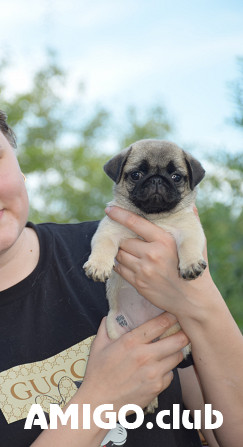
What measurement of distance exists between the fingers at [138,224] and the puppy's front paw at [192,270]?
0.23 metres

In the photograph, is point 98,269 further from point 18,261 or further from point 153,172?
point 153,172

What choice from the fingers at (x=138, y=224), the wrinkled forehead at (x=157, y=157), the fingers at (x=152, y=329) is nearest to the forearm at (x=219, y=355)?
the fingers at (x=152, y=329)

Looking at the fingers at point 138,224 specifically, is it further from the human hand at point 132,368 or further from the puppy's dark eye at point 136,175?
the human hand at point 132,368

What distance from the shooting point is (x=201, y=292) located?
224 centimetres

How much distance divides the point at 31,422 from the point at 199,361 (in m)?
0.82

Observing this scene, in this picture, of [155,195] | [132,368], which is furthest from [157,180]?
[132,368]

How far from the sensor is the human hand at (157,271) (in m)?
2.26

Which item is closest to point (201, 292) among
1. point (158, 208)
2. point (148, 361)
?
point (148, 361)

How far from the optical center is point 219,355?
223cm

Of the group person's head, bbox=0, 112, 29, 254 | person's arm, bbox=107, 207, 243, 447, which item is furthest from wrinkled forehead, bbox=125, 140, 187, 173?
person's head, bbox=0, 112, 29, 254

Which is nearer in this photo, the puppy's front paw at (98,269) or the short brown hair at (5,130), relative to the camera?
the puppy's front paw at (98,269)

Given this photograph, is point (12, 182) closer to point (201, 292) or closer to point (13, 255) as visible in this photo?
point (13, 255)

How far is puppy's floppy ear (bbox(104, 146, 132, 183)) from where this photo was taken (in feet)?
9.05

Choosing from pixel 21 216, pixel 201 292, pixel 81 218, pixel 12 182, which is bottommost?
pixel 81 218
